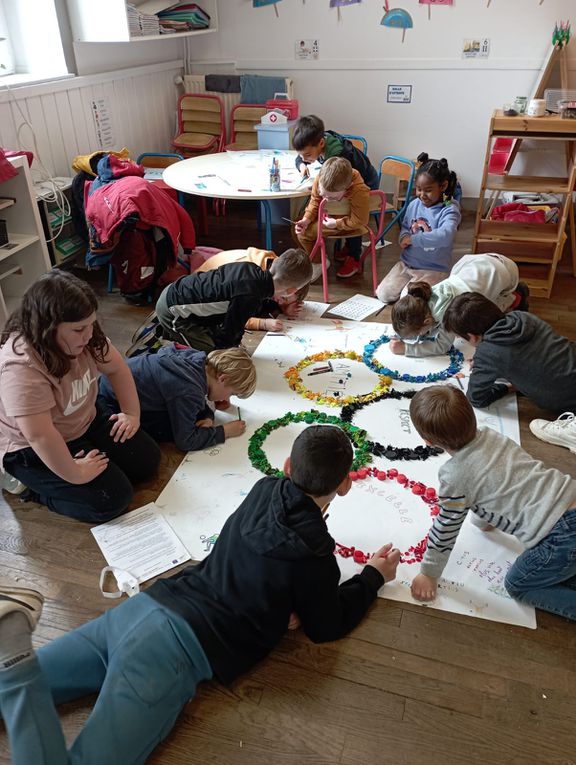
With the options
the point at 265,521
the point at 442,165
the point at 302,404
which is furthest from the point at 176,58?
the point at 265,521

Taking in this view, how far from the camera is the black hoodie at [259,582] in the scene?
1377 millimetres

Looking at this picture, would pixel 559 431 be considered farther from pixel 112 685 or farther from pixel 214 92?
pixel 214 92

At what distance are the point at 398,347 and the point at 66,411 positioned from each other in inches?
64.3

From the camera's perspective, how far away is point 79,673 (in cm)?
141

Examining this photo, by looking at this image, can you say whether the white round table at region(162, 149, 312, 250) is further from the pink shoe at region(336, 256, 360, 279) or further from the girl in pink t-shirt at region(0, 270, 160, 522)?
the girl in pink t-shirt at region(0, 270, 160, 522)

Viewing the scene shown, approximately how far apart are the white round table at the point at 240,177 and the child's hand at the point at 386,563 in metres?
2.16

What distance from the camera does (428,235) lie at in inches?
133

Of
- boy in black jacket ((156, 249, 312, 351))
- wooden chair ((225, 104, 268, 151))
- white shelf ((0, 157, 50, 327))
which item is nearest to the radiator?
wooden chair ((225, 104, 268, 151))

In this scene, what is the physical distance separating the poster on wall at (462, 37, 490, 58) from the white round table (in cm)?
162

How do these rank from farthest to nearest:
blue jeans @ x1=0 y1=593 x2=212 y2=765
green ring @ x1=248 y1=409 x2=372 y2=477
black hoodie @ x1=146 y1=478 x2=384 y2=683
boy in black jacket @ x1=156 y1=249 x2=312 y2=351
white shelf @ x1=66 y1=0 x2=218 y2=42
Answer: white shelf @ x1=66 y1=0 x2=218 y2=42, boy in black jacket @ x1=156 y1=249 x2=312 y2=351, green ring @ x1=248 y1=409 x2=372 y2=477, black hoodie @ x1=146 y1=478 x2=384 y2=683, blue jeans @ x1=0 y1=593 x2=212 y2=765

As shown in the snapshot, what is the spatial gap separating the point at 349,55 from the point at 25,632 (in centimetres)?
472

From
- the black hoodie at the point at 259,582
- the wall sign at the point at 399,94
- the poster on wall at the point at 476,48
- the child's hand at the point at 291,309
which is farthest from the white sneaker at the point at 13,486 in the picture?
the poster on wall at the point at 476,48

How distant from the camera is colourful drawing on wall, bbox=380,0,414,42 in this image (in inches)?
173

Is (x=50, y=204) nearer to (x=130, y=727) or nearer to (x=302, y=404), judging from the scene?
(x=302, y=404)
